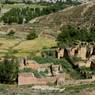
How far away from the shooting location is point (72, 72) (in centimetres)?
3469

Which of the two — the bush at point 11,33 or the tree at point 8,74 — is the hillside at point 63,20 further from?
the tree at point 8,74

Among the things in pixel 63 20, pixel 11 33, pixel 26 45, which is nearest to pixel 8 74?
pixel 26 45

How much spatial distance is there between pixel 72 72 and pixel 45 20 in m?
61.5

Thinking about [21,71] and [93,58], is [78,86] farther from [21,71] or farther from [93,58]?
[93,58]

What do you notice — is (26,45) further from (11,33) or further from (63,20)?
(63,20)

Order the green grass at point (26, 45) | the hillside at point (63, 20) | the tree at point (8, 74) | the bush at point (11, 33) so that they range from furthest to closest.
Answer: the hillside at point (63, 20)
the bush at point (11, 33)
the green grass at point (26, 45)
the tree at point (8, 74)

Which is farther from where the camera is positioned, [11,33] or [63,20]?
[63,20]

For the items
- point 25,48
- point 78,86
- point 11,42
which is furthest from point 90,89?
point 11,42

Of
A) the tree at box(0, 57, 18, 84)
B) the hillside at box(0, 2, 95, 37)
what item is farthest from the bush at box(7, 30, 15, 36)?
the tree at box(0, 57, 18, 84)

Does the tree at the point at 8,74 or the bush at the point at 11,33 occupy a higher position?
the tree at the point at 8,74

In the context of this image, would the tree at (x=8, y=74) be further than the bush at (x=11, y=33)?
No

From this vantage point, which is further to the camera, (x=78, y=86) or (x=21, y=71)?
(x=21, y=71)

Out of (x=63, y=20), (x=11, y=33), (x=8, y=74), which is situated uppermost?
(x=8, y=74)

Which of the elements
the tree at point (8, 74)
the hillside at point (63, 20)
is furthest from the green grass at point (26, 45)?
the tree at point (8, 74)
